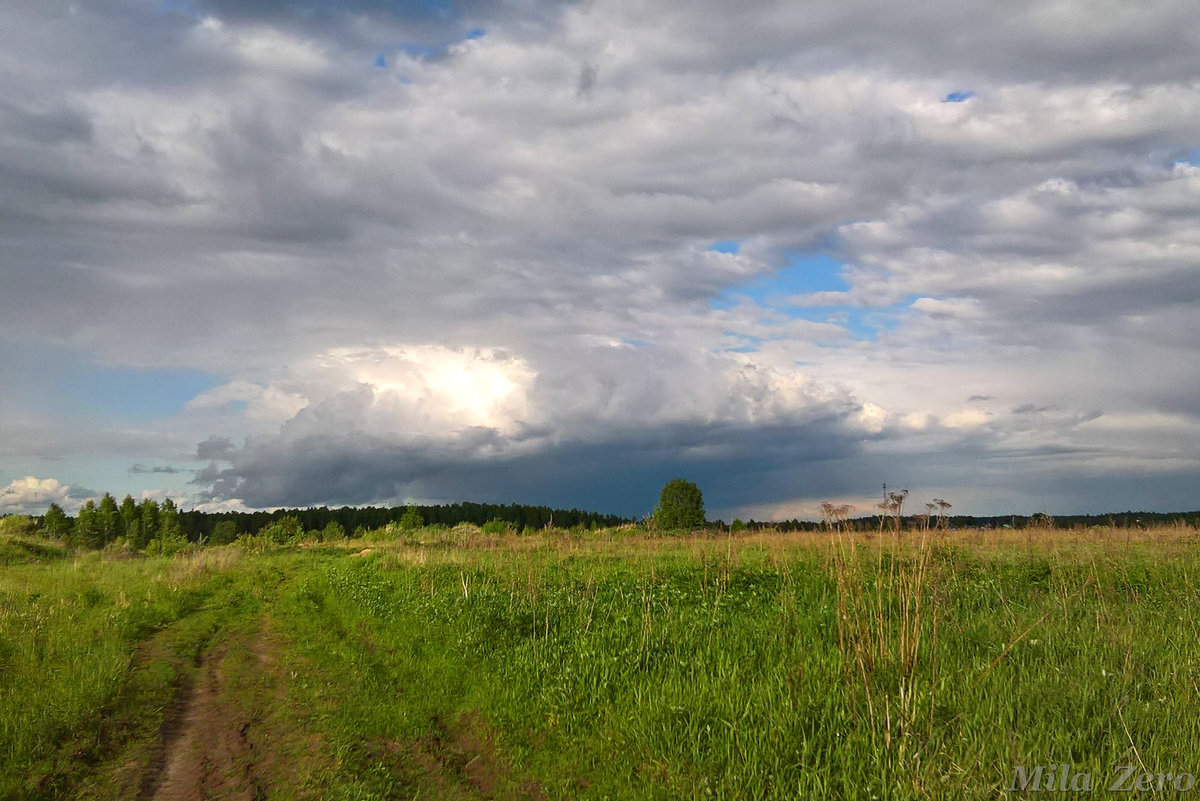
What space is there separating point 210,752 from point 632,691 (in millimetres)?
5108

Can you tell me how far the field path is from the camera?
739cm

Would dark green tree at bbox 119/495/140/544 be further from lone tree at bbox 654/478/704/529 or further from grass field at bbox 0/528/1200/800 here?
grass field at bbox 0/528/1200/800

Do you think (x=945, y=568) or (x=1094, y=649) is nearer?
Answer: (x=1094, y=649)

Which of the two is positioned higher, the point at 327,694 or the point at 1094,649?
the point at 1094,649

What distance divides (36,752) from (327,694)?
3.32 meters

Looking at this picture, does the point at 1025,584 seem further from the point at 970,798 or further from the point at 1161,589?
the point at 970,798

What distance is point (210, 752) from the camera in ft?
27.6

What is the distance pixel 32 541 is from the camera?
1831 inches

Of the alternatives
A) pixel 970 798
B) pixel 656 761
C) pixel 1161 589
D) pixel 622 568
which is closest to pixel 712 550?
pixel 622 568

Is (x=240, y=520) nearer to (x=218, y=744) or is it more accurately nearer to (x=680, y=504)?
(x=680, y=504)

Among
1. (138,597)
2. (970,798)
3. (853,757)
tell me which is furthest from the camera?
(138,597)

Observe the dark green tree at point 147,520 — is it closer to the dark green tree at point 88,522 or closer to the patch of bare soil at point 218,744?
the dark green tree at point 88,522

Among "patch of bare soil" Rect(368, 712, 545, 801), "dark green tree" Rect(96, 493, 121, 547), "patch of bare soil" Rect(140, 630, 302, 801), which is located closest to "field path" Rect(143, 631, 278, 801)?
"patch of bare soil" Rect(140, 630, 302, 801)

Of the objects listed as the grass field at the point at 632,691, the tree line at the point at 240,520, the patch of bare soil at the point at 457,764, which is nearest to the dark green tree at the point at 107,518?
the tree line at the point at 240,520
